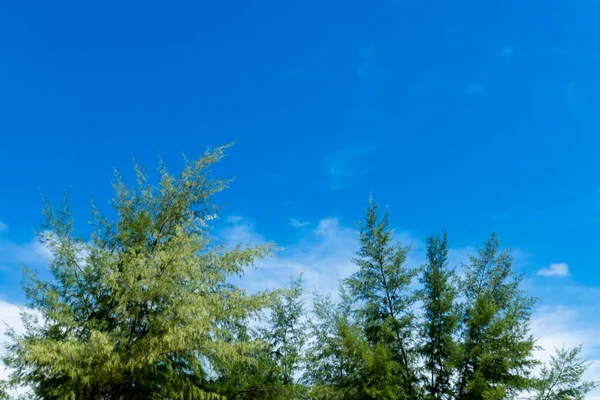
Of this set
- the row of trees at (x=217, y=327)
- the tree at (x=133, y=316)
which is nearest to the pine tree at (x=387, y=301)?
the row of trees at (x=217, y=327)

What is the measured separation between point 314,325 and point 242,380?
568 cm

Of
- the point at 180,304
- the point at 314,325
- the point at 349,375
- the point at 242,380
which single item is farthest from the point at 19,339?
the point at 314,325

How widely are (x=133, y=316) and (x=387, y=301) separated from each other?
9.30 metres

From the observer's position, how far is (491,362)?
1441 cm

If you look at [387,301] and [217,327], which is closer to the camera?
[217,327]

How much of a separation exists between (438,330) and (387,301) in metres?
1.97

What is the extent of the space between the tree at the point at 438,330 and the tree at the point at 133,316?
22.7ft

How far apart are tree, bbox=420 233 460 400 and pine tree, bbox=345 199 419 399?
430 millimetres

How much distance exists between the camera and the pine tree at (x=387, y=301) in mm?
15359

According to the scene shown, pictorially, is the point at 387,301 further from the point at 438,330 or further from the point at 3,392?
the point at 3,392

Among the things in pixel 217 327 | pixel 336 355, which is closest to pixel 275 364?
pixel 336 355

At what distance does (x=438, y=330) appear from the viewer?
15.9 m

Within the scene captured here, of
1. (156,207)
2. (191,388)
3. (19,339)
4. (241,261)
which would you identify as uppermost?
(156,207)

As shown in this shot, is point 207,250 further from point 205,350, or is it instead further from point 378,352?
point 378,352
